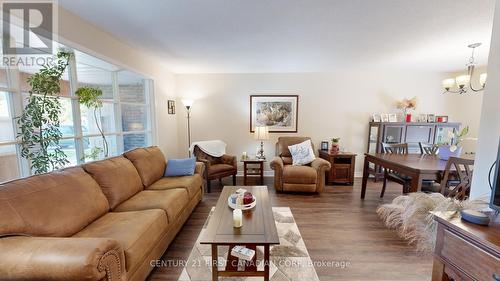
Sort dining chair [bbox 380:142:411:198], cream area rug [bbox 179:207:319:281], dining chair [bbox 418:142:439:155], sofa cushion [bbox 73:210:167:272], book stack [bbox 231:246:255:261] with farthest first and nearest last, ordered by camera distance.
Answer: dining chair [bbox 418:142:439:155] < dining chair [bbox 380:142:411:198] < cream area rug [bbox 179:207:319:281] < book stack [bbox 231:246:255:261] < sofa cushion [bbox 73:210:167:272]

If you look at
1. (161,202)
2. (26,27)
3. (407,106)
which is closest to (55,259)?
(161,202)

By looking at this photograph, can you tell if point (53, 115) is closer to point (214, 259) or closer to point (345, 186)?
point (214, 259)

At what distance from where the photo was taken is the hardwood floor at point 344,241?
176cm

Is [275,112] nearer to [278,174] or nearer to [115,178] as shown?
[278,174]

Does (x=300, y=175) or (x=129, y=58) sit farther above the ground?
(x=129, y=58)

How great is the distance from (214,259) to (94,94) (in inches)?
83.8

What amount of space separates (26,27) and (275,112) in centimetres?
377

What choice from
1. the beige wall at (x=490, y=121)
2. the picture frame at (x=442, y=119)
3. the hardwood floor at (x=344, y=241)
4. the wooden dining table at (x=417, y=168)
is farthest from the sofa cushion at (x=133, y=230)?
the picture frame at (x=442, y=119)

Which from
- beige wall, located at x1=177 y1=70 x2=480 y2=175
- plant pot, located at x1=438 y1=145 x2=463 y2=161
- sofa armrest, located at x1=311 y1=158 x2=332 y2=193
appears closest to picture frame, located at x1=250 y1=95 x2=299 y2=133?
beige wall, located at x1=177 y1=70 x2=480 y2=175

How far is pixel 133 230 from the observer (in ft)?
4.99

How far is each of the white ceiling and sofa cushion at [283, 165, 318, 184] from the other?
6.32 ft

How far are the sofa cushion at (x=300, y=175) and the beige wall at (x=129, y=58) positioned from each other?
249cm

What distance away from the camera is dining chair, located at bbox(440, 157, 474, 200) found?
2175 mm

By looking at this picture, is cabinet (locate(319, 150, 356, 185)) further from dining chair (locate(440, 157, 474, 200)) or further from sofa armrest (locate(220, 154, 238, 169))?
sofa armrest (locate(220, 154, 238, 169))
